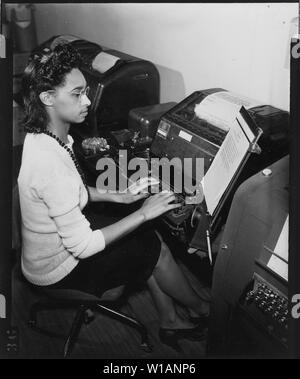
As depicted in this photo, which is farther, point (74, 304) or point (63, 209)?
point (74, 304)

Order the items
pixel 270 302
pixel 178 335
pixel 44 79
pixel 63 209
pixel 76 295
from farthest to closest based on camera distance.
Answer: pixel 178 335 → pixel 76 295 → pixel 44 79 → pixel 63 209 → pixel 270 302

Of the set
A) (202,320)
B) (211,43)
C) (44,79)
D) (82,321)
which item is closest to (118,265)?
(82,321)

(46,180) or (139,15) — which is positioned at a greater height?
(139,15)

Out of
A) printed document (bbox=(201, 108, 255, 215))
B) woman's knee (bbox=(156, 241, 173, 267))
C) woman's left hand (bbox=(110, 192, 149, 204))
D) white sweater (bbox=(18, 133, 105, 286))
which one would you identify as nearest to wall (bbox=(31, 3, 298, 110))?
printed document (bbox=(201, 108, 255, 215))

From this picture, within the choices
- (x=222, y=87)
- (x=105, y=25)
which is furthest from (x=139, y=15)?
(x=222, y=87)

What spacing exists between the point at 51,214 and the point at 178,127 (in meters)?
0.83

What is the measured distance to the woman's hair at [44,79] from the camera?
1571 millimetres

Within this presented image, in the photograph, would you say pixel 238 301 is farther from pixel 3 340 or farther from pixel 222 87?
pixel 222 87

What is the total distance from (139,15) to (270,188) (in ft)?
6.30

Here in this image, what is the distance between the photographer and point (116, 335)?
218 centimetres

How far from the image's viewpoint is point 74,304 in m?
1.85

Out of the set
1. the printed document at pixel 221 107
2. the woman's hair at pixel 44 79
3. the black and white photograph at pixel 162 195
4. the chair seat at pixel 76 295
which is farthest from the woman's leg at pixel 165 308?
the woman's hair at pixel 44 79

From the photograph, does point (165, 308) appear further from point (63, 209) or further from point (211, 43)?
point (211, 43)

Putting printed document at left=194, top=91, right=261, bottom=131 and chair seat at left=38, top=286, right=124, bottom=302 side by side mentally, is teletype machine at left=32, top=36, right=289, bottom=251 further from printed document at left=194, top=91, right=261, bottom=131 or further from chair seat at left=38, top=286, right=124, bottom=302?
chair seat at left=38, top=286, right=124, bottom=302
